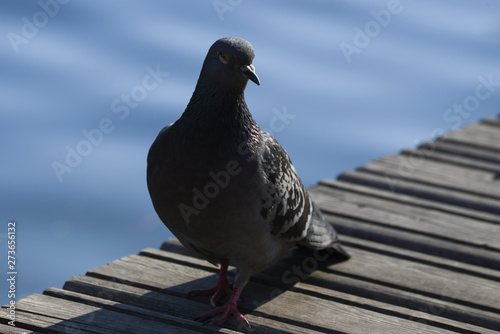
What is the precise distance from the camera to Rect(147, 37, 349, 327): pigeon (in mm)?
3072

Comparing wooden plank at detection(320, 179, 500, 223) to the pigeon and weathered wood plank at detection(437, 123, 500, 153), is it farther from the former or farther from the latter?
the pigeon

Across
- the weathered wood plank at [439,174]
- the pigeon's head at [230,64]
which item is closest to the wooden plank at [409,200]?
the weathered wood plank at [439,174]

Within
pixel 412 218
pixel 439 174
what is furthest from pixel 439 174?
pixel 412 218

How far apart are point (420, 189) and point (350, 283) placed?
5.80ft

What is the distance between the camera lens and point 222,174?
3045 millimetres

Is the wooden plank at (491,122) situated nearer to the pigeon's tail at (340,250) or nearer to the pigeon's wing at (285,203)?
the pigeon's tail at (340,250)

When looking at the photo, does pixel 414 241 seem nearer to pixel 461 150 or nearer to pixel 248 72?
pixel 248 72

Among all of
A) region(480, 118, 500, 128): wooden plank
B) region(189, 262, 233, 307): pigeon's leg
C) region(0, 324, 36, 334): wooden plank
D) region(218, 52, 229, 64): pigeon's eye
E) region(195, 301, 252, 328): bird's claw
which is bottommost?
region(195, 301, 252, 328): bird's claw

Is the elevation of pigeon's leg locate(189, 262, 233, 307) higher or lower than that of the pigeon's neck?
lower

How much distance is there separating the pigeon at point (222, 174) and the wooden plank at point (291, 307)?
0.22 meters

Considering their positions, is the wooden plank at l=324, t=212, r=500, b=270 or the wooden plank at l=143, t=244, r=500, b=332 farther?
the wooden plank at l=324, t=212, r=500, b=270

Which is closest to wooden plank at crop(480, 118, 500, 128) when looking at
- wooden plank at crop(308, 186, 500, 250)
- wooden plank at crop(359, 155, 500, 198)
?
wooden plank at crop(359, 155, 500, 198)

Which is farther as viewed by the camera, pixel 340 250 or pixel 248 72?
pixel 340 250

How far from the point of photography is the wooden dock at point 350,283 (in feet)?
10.9
